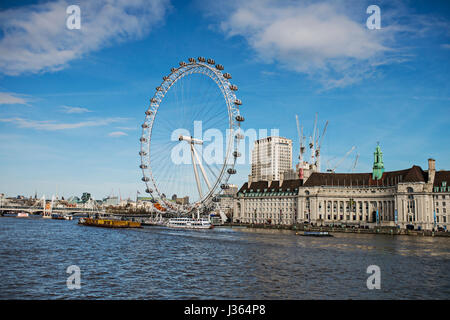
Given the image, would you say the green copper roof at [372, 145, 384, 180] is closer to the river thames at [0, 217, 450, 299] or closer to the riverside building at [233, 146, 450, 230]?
the riverside building at [233, 146, 450, 230]

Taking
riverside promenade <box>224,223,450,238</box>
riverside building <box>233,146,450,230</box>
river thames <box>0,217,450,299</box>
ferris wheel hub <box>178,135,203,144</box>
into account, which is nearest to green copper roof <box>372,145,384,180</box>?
riverside building <box>233,146,450,230</box>

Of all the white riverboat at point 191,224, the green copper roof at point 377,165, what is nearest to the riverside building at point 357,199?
the green copper roof at point 377,165

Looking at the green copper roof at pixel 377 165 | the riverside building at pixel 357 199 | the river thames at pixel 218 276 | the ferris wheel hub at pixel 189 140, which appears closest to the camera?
the river thames at pixel 218 276

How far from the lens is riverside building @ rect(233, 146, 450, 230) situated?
112 metres

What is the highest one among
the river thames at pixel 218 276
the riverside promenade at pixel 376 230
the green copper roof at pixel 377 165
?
the green copper roof at pixel 377 165

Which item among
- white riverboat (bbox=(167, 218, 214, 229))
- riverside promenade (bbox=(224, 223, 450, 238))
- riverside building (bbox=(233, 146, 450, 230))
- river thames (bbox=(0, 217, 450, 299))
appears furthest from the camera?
white riverboat (bbox=(167, 218, 214, 229))

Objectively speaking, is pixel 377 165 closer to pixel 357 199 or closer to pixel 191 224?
pixel 357 199

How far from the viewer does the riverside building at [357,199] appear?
367ft

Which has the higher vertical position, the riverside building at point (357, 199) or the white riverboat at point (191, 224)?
the riverside building at point (357, 199)

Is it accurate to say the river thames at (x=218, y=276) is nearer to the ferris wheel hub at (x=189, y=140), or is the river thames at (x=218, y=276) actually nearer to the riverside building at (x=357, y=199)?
the ferris wheel hub at (x=189, y=140)

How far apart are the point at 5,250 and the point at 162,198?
214 feet

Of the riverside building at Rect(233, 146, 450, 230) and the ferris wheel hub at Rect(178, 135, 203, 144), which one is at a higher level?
the ferris wheel hub at Rect(178, 135, 203, 144)
